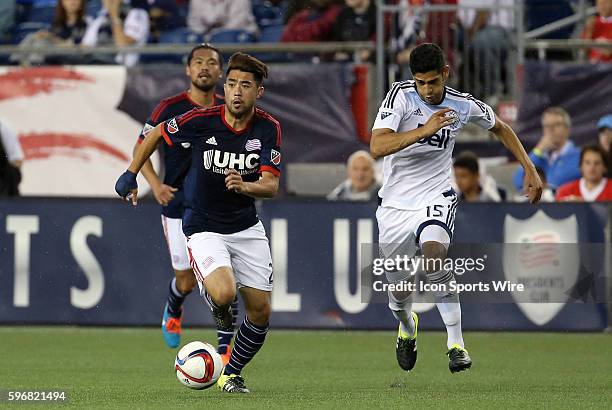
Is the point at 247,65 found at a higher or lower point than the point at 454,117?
higher

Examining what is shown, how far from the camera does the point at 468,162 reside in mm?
14406

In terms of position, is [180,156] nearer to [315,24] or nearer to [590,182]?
[590,182]

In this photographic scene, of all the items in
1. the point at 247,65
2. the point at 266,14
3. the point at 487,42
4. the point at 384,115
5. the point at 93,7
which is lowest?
the point at 384,115

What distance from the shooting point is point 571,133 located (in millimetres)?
16250

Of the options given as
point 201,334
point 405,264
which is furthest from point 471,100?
point 201,334

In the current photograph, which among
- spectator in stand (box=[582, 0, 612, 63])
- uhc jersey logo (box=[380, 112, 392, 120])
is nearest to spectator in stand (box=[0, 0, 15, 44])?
spectator in stand (box=[582, 0, 612, 63])

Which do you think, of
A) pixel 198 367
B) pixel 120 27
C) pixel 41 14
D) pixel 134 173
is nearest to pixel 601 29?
pixel 120 27

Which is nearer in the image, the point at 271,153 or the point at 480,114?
the point at 271,153

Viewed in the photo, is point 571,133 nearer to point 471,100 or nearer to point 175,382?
point 471,100

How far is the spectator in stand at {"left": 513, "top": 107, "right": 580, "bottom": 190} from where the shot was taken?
15820mm

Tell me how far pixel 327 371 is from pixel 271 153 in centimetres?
252

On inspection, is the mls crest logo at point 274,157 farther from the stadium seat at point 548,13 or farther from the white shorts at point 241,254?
the stadium seat at point 548,13

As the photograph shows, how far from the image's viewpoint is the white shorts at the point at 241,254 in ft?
31.1

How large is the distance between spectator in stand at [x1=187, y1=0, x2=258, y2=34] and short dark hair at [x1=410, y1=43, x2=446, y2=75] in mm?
8309
